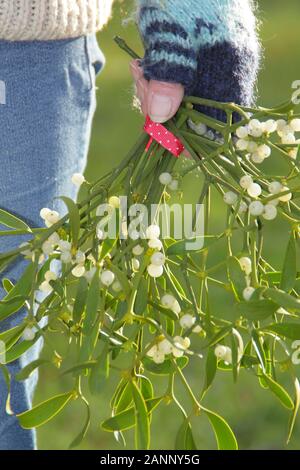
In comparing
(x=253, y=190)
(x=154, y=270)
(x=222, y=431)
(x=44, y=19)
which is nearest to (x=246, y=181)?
(x=253, y=190)

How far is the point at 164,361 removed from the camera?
0.87 m

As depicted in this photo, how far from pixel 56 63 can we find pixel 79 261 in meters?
0.35

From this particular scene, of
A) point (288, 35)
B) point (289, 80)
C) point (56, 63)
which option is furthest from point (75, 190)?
point (288, 35)

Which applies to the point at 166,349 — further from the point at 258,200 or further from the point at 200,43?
the point at 200,43

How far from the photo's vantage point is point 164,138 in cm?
97

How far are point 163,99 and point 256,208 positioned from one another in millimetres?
221

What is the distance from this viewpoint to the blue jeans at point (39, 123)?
3.69 ft

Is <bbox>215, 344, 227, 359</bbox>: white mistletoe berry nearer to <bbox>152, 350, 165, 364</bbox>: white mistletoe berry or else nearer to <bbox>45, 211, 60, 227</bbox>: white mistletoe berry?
<bbox>152, 350, 165, 364</bbox>: white mistletoe berry

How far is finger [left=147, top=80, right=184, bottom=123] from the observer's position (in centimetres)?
99

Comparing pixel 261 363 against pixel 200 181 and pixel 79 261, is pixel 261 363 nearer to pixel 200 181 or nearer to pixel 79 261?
pixel 79 261

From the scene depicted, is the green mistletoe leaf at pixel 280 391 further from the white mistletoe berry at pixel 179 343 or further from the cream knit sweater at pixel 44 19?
the cream knit sweater at pixel 44 19
